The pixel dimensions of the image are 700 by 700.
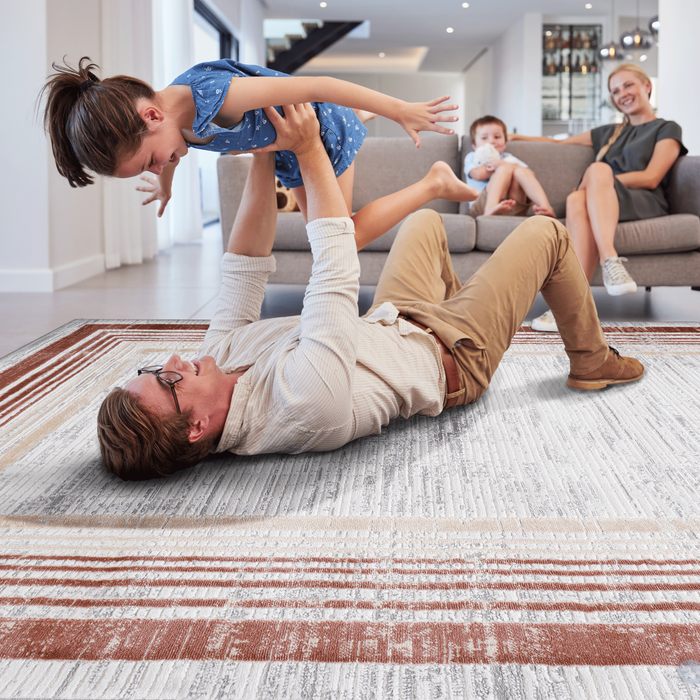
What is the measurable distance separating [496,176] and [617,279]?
93 centimetres

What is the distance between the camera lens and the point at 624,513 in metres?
1.23

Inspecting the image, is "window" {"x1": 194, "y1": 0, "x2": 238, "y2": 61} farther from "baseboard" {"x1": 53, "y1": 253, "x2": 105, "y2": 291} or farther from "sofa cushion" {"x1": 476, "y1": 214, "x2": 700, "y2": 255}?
"sofa cushion" {"x1": 476, "y1": 214, "x2": 700, "y2": 255}

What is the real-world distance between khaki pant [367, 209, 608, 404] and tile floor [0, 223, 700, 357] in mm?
1193

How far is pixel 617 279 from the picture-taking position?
2725mm

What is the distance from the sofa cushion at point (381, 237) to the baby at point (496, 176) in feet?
0.70

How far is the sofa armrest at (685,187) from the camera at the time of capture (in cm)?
317

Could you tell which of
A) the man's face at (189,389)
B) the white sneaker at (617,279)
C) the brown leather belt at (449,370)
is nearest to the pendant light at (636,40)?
the white sneaker at (617,279)

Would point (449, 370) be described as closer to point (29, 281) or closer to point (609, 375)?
point (609, 375)

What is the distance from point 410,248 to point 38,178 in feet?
9.09

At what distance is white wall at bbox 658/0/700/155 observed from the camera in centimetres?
593

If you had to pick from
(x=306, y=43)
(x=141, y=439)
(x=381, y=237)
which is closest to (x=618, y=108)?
(x=381, y=237)

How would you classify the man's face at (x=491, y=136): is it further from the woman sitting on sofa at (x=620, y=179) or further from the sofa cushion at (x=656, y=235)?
the sofa cushion at (x=656, y=235)

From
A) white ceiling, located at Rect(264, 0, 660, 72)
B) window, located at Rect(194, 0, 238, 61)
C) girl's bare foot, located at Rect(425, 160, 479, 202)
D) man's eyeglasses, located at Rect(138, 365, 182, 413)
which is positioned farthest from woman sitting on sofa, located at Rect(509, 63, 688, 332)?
white ceiling, located at Rect(264, 0, 660, 72)

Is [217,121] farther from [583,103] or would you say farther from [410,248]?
[583,103]
